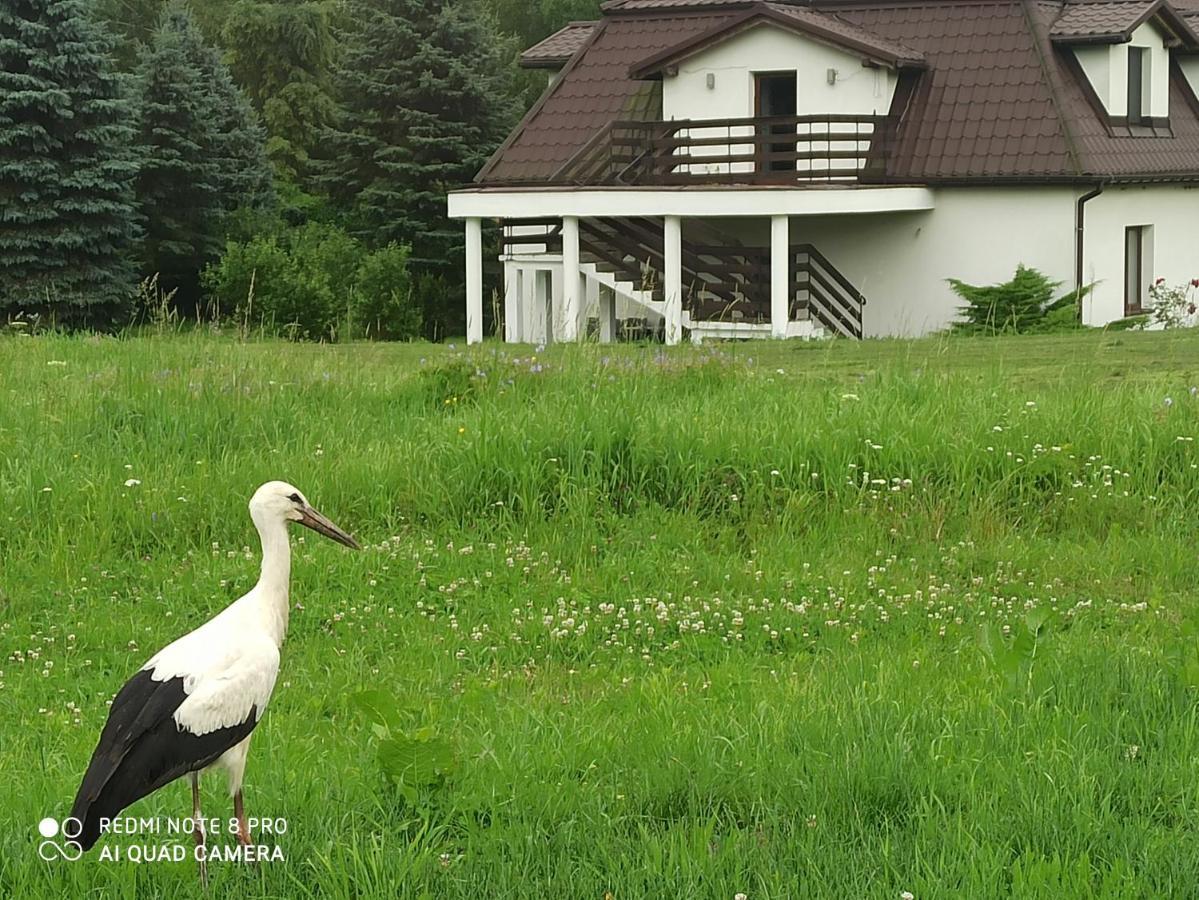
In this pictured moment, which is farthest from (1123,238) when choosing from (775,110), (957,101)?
(775,110)

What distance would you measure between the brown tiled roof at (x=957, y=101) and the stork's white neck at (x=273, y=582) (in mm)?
25000

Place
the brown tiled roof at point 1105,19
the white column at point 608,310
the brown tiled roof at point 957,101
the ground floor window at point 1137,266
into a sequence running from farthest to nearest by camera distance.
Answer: the ground floor window at point 1137,266
the white column at point 608,310
the brown tiled roof at point 1105,19
the brown tiled roof at point 957,101

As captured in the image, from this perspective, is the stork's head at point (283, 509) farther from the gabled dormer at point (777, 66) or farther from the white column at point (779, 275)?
the gabled dormer at point (777, 66)

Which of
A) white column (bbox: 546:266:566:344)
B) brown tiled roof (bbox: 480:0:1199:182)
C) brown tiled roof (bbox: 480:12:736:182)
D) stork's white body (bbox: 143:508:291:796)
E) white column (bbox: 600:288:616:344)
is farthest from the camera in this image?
brown tiled roof (bbox: 480:12:736:182)

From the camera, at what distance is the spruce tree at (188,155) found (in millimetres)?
40344

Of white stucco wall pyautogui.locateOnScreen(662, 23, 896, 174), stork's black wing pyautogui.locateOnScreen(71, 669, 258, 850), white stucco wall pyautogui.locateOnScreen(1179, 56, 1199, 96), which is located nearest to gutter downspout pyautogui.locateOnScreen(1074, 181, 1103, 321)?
white stucco wall pyautogui.locateOnScreen(662, 23, 896, 174)

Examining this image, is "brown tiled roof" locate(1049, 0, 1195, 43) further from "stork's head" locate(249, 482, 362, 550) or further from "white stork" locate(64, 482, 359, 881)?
"white stork" locate(64, 482, 359, 881)

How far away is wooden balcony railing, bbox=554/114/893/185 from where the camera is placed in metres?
29.2

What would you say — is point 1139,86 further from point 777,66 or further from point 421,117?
point 421,117

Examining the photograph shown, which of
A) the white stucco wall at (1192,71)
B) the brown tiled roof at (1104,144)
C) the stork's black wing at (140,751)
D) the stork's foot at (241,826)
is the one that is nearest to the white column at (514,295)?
the brown tiled roof at (1104,144)

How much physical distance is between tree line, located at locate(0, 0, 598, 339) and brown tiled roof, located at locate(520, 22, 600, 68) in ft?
17.8

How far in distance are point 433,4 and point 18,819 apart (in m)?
39.4

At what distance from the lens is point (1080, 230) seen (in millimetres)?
29281

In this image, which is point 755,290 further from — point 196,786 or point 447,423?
point 196,786
